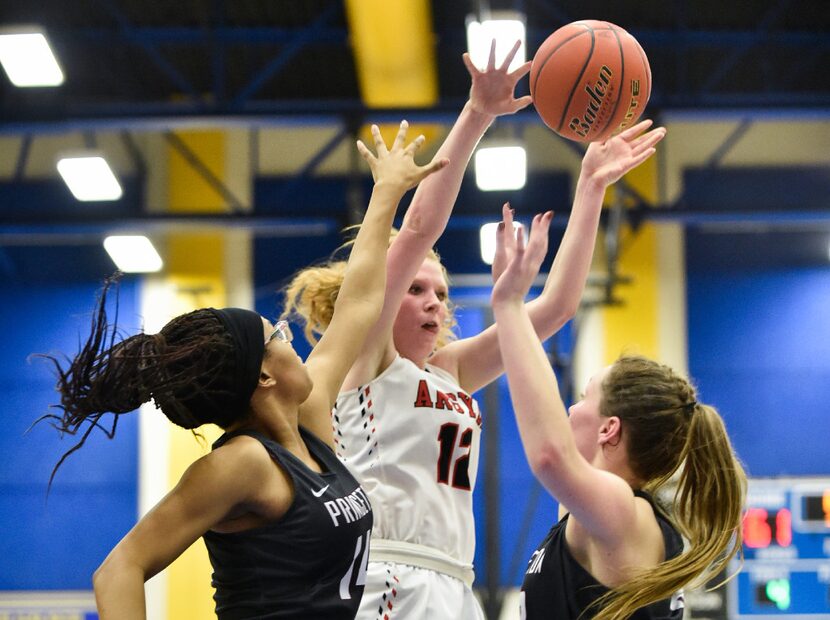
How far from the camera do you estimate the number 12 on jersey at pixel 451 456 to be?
10.9 ft

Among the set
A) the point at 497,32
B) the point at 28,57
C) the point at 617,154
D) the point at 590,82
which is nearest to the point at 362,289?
the point at 617,154

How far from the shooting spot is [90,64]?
36.8 ft

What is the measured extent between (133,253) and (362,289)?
7808 millimetres

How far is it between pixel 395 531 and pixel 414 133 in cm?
667

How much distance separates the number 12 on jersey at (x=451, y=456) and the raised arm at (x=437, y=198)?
0.28 metres

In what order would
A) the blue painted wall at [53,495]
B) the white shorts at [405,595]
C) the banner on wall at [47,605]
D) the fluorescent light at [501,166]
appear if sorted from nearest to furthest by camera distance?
1. the white shorts at [405,595]
2. the fluorescent light at [501,166]
3. the banner on wall at [47,605]
4. the blue painted wall at [53,495]

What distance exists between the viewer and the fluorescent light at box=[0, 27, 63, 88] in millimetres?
7867

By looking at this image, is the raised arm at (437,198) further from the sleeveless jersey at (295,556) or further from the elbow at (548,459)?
the sleeveless jersey at (295,556)

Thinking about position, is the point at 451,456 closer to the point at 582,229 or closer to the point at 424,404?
the point at 424,404

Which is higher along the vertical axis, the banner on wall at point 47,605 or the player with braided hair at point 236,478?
the banner on wall at point 47,605

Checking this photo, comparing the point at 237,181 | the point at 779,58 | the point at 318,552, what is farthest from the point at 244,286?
the point at 318,552

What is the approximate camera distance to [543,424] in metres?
2.62

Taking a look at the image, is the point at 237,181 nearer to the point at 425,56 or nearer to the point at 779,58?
the point at 425,56

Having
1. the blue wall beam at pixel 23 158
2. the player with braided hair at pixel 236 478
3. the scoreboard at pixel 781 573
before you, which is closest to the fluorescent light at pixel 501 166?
the scoreboard at pixel 781 573
